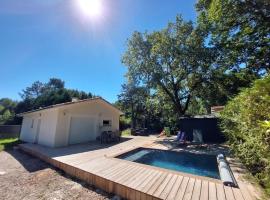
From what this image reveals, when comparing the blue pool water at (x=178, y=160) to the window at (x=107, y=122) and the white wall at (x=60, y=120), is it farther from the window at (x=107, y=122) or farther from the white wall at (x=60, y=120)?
the window at (x=107, y=122)

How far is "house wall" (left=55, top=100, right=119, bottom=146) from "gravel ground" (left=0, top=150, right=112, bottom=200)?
12.6ft

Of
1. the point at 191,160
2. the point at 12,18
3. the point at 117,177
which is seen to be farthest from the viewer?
the point at 12,18

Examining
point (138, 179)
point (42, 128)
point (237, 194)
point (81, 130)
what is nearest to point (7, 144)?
point (42, 128)

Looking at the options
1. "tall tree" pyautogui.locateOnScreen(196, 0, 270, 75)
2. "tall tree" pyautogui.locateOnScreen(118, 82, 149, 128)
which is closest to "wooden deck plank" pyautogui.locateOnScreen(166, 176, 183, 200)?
"tall tree" pyautogui.locateOnScreen(196, 0, 270, 75)

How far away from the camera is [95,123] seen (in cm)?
1446

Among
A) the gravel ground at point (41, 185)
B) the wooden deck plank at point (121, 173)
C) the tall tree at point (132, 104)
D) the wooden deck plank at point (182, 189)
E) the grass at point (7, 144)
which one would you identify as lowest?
the gravel ground at point (41, 185)

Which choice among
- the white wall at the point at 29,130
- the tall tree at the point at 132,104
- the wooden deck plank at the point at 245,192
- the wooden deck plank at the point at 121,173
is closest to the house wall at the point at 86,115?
the white wall at the point at 29,130

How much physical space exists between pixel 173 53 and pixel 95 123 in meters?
10.9

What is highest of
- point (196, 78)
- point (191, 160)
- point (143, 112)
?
point (196, 78)

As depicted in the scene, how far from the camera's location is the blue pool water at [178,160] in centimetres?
762

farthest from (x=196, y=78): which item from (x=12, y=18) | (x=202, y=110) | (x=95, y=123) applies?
(x=202, y=110)

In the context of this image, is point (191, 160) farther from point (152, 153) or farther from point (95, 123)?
point (95, 123)

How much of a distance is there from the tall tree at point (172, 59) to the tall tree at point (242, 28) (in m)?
2.16

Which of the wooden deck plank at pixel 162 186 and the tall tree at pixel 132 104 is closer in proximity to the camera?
the wooden deck plank at pixel 162 186
